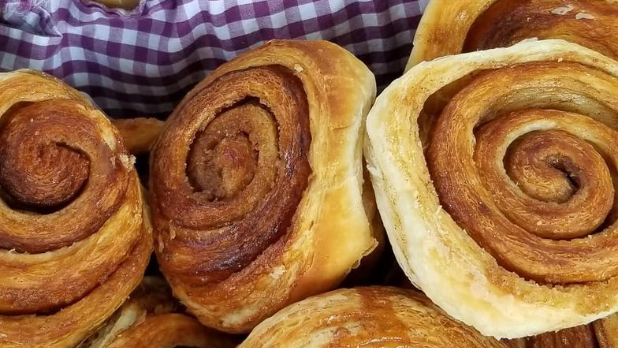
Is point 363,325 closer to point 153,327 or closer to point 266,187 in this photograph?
point 266,187

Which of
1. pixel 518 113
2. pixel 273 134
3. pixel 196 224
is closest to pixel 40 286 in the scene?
pixel 196 224

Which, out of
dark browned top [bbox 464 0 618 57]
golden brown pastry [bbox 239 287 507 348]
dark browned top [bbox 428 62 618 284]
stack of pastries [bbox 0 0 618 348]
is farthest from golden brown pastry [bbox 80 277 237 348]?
dark browned top [bbox 464 0 618 57]

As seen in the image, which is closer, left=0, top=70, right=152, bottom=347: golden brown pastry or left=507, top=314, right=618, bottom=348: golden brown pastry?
left=0, top=70, right=152, bottom=347: golden brown pastry

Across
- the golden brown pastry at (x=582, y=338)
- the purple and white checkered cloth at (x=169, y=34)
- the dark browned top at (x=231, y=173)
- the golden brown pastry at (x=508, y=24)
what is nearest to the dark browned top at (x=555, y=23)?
the golden brown pastry at (x=508, y=24)

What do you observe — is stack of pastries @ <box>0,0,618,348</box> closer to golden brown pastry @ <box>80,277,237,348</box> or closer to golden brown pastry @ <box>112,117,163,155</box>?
golden brown pastry @ <box>80,277,237,348</box>

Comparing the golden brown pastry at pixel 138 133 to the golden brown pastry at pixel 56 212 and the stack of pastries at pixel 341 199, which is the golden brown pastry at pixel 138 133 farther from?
the golden brown pastry at pixel 56 212

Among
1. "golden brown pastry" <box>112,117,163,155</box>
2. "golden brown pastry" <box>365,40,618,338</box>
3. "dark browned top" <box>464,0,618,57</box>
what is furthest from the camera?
"golden brown pastry" <box>112,117,163,155</box>
